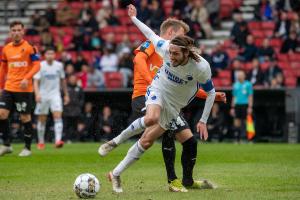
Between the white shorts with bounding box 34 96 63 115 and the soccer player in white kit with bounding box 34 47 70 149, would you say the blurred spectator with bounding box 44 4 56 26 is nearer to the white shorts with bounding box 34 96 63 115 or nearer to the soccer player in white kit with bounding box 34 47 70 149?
the soccer player in white kit with bounding box 34 47 70 149

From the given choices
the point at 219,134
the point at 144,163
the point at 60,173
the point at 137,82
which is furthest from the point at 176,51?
the point at 219,134

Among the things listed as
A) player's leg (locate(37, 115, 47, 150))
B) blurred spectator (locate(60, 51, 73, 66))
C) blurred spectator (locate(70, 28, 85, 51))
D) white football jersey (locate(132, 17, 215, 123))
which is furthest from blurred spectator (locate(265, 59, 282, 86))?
white football jersey (locate(132, 17, 215, 123))

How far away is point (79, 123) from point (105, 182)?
47.0 feet

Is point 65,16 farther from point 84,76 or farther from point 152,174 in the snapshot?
point 152,174

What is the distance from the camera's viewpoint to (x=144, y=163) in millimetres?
15570

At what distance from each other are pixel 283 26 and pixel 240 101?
14.2ft

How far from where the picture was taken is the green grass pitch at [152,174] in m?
10.1

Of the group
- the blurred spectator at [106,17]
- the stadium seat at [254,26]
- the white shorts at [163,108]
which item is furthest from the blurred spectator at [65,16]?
the white shorts at [163,108]

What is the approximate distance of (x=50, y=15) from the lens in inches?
1196

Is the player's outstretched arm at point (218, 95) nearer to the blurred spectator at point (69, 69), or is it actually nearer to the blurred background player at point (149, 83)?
the blurred background player at point (149, 83)

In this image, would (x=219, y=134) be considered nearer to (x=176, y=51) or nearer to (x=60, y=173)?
(x=60, y=173)

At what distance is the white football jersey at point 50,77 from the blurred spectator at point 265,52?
7.85 meters

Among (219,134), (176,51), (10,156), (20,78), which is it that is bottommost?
(219,134)

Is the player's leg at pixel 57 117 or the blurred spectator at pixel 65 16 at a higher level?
Result: the blurred spectator at pixel 65 16
